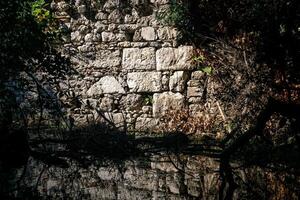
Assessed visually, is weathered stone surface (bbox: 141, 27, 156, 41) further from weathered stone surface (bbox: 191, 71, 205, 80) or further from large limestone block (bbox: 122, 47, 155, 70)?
weathered stone surface (bbox: 191, 71, 205, 80)

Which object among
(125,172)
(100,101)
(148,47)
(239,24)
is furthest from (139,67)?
(125,172)

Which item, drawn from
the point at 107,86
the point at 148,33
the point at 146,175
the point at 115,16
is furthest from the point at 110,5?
the point at 146,175

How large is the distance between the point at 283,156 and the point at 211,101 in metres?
2.09

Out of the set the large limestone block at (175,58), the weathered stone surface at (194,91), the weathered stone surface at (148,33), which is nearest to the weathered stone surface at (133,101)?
the large limestone block at (175,58)

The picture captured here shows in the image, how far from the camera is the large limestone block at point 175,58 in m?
6.12

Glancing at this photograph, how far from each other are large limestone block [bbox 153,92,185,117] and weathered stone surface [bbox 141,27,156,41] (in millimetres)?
827

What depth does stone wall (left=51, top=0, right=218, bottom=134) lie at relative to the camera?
6.16 m

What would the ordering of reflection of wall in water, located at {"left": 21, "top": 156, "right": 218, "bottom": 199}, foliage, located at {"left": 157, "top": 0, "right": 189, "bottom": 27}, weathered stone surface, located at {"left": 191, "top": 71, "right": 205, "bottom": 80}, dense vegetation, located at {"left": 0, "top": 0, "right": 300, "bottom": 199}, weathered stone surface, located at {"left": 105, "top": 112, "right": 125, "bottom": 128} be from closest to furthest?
reflection of wall in water, located at {"left": 21, "top": 156, "right": 218, "bottom": 199} < dense vegetation, located at {"left": 0, "top": 0, "right": 300, "bottom": 199} < foliage, located at {"left": 157, "top": 0, "right": 189, "bottom": 27} < weathered stone surface, located at {"left": 191, "top": 71, "right": 205, "bottom": 80} < weathered stone surface, located at {"left": 105, "top": 112, "right": 125, "bottom": 128}

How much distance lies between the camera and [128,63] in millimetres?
6262

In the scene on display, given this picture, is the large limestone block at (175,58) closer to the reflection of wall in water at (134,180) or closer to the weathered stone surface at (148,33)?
the weathered stone surface at (148,33)

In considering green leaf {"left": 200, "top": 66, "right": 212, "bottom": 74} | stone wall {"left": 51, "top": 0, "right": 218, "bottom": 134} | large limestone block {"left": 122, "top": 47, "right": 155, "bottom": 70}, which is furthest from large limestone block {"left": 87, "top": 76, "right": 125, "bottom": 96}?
green leaf {"left": 200, "top": 66, "right": 212, "bottom": 74}

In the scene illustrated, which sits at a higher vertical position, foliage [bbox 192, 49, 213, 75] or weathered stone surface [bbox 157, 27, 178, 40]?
weathered stone surface [bbox 157, 27, 178, 40]

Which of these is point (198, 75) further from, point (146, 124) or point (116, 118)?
point (116, 118)

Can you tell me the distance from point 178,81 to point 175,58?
0.33m
